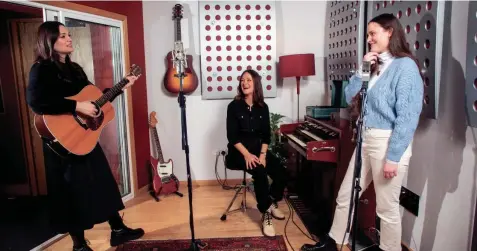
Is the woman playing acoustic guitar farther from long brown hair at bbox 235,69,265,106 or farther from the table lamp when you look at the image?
the table lamp

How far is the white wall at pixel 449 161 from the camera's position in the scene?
5.48 ft

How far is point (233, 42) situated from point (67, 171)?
2.11 m

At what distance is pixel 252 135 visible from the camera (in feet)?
8.80

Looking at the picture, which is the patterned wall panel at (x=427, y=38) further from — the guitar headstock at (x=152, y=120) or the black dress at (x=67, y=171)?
the guitar headstock at (x=152, y=120)

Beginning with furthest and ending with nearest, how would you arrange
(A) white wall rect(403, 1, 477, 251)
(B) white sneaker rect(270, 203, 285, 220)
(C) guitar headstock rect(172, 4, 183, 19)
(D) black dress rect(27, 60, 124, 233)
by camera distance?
Result: (C) guitar headstock rect(172, 4, 183, 19) → (B) white sneaker rect(270, 203, 285, 220) → (D) black dress rect(27, 60, 124, 233) → (A) white wall rect(403, 1, 477, 251)

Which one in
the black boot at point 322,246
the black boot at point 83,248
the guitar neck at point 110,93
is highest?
the guitar neck at point 110,93

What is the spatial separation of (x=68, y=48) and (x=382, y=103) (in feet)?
6.12

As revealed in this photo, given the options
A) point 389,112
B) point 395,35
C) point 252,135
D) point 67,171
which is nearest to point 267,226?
point 252,135

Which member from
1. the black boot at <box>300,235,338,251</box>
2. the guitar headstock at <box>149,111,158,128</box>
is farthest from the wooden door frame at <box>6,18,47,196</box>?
the black boot at <box>300,235,338,251</box>

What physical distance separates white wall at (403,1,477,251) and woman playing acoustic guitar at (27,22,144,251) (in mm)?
1961

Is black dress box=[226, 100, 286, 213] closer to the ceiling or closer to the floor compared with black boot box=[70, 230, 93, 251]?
closer to the ceiling

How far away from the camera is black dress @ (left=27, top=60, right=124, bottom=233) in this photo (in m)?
1.85

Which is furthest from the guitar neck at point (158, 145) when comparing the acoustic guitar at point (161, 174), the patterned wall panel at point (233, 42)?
the patterned wall panel at point (233, 42)

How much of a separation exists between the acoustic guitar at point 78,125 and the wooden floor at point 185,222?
84 centimetres
